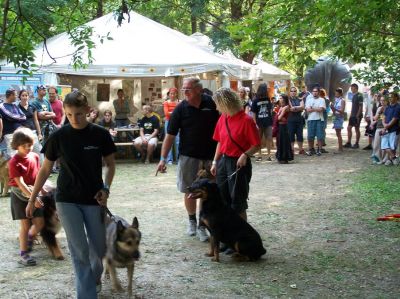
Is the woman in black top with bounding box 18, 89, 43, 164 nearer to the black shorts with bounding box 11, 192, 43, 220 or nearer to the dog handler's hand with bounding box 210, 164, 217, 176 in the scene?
the black shorts with bounding box 11, 192, 43, 220

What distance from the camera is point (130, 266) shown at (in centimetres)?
514

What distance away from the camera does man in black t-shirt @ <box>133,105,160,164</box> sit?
1556cm

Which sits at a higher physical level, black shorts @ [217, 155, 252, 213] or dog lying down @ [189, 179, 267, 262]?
black shorts @ [217, 155, 252, 213]

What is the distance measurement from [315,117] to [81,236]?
499 inches

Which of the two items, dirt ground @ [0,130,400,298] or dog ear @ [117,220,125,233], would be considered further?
dirt ground @ [0,130,400,298]

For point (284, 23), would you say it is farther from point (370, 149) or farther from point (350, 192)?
point (370, 149)

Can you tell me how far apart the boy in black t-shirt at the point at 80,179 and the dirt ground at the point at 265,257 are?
856 millimetres

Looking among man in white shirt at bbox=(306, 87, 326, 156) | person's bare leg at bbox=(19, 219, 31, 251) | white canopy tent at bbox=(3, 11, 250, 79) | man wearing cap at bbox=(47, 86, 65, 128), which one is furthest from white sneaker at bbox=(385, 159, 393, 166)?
person's bare leg at bbox=(19, 219, 31, 251)

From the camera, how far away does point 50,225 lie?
6.51m

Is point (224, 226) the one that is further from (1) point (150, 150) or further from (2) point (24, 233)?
(1) point (150, 150)

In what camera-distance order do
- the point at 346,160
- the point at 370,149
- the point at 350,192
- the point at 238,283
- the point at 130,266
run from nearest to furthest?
the point at 130,266, the point at 238,283, the point at 350,192, the point at 346,160, the point at 370,149

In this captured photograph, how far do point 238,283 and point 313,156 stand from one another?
36.4 ft

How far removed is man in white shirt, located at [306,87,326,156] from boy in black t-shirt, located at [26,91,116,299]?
12305 millimetres

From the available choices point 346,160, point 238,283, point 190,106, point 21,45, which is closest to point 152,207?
point 190,106
